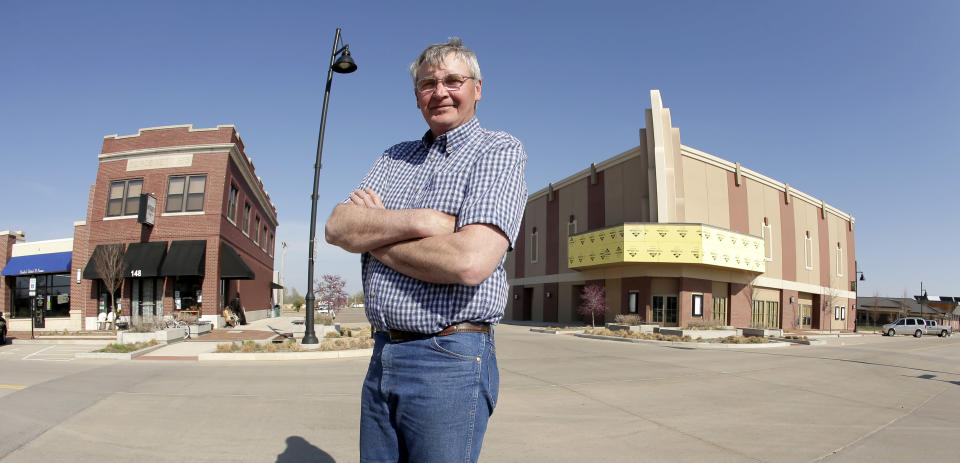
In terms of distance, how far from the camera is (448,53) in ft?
7.29

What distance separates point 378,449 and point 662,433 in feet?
15.7

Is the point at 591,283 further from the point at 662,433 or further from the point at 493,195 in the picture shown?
the point at 493,195

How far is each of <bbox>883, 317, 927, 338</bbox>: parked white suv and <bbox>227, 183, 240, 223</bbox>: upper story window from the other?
4610cm

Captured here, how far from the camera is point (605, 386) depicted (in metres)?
9.20

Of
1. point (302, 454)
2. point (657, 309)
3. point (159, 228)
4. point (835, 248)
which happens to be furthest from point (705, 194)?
point (302, 454)

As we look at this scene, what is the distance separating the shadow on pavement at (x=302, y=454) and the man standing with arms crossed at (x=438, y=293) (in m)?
3.15

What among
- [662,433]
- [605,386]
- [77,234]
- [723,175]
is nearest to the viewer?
[662,433]

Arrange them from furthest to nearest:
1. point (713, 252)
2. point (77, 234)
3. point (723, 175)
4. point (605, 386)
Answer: point (723, 175) < point (713, 252) < point (77, 234) < point (605, 386)

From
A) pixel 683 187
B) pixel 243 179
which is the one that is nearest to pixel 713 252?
pixel 683 187

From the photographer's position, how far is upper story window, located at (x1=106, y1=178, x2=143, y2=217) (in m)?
24.4

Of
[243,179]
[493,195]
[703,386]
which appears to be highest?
[243,179]

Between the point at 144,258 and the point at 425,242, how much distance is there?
25.4 meters

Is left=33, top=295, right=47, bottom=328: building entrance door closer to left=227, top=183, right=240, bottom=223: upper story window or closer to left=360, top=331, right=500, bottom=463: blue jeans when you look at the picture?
left=227, top=183, right=240, bottom=223: upper story window

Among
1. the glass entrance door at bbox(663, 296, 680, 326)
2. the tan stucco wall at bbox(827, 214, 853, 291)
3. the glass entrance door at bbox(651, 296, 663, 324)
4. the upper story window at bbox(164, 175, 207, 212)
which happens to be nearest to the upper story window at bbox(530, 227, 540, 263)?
the glass entrance door at bbox(651, 296, 663, 324)
